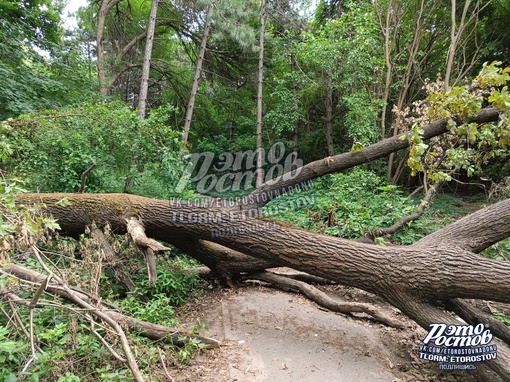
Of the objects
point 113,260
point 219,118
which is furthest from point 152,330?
point 219,118

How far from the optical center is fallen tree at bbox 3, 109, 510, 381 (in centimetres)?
275

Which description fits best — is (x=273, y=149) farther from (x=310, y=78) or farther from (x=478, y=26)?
(x=478, y=26)

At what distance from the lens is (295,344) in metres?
3.24

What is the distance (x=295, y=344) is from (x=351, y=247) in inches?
48.8

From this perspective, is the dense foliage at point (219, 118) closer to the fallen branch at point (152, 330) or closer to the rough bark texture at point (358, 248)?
the fallen branch at point (152, 330)

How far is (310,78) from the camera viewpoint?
11.0 m

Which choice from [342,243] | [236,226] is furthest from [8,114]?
[342,243]

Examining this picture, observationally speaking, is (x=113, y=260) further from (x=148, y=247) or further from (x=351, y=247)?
(x=351, y=247)

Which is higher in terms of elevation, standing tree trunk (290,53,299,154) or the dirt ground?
standing tree trunk (290,53,299,154)

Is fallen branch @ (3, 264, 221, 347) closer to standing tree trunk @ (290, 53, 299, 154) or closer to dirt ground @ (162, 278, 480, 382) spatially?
dirt ground @ (162, 278, 480, 382)

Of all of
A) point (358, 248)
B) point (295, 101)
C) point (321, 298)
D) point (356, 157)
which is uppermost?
point (295, 101)

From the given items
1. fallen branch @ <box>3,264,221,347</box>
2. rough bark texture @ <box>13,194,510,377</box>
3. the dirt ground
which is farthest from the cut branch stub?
the dirt ground

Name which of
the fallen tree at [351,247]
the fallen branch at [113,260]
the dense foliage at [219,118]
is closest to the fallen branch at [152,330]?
the dense foliage at [219,118]

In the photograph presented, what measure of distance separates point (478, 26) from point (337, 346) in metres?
11.3
